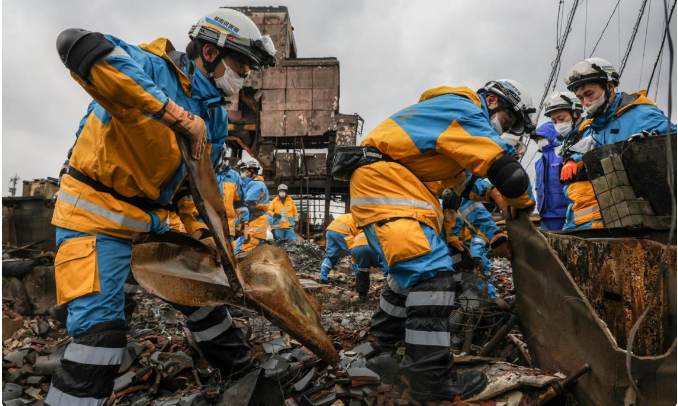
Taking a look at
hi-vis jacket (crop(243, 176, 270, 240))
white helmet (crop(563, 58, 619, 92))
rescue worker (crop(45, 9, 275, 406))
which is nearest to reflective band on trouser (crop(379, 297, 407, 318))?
rescue worker (crop(45, 9, 275, 406))

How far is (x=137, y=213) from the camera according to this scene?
2355 millimetres

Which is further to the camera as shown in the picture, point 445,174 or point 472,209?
point 472,209

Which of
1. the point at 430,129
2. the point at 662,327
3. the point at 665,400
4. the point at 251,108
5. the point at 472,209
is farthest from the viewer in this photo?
the point at 251,108

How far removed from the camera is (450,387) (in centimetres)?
232

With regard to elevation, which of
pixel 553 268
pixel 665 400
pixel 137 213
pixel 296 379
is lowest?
pixel 296 379

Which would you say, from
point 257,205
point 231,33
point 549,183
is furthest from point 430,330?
point 257,205

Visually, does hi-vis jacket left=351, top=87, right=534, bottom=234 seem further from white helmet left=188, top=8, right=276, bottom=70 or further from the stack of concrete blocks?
white helmet left=188, top=8, right=276, bottom=70

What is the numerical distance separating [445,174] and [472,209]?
49.1 inches

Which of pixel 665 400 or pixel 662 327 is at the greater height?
pixel 662 327

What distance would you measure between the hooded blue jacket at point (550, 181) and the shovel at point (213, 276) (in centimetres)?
393

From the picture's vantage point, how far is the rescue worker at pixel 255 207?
9750 mm

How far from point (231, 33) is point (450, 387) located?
2.33 meters

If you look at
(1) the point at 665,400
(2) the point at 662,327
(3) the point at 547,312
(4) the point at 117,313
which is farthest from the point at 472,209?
(4) the point at 117,313

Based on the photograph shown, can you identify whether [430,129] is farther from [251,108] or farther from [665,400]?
[251,108]
